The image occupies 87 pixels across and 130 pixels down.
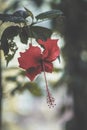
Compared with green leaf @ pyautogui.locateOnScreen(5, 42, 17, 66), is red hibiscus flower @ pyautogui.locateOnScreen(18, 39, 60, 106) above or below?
below

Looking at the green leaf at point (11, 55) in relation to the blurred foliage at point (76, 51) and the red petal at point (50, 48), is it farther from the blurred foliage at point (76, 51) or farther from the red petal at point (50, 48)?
the blurred foliage at point (76, 51)

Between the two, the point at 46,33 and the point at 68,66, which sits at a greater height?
the point at 68,66

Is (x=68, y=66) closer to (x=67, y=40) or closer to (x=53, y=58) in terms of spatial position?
(x=67, y=40)

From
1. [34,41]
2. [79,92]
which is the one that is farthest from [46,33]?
[79,92]

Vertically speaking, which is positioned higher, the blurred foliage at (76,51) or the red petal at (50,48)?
the blurred foliage at (76,51)

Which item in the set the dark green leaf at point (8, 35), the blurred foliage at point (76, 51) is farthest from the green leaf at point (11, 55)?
the blurred foliage at point (76, 51)

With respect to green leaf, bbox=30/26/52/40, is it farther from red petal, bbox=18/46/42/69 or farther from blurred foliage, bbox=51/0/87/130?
blurred foliage, bbox=51/0/87/130

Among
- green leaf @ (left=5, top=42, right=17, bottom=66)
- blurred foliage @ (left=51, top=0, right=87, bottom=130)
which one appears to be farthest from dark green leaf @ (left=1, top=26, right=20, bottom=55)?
blurred foliage @ (left=51, top=0, right=87, bottom=130)

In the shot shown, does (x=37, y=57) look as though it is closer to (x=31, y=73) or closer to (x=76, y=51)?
(x=31, y=73)
